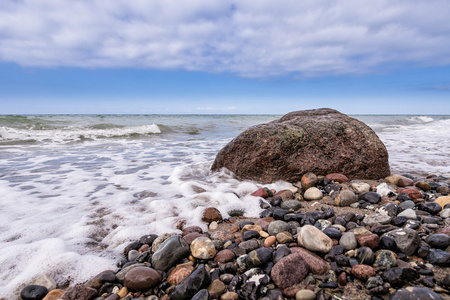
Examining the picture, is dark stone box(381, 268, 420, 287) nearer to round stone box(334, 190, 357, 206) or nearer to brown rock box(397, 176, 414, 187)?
round stone box(334, 190, 357, 206)

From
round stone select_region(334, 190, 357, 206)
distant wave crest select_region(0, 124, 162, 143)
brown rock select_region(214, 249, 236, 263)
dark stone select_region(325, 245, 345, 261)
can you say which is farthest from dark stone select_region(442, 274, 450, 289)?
distant wave crest select_region(0, 124, 162, 143)

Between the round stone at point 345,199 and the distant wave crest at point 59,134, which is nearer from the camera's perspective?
the round stone at point 345,199

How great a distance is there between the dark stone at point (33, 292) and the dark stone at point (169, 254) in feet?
2.30

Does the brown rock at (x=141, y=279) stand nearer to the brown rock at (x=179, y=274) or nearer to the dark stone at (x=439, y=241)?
the brown rock at (x=179, y=274)

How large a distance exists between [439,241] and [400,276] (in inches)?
22.6

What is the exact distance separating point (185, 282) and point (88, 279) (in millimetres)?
771

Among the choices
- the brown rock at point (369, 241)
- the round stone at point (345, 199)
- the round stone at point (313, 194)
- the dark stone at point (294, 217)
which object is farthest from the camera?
the round stone at point (313, 194)

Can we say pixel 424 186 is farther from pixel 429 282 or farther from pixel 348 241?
pixel 429 282

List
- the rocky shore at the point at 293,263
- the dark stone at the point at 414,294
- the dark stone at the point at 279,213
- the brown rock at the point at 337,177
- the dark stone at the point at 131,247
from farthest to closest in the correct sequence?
the brown rock at the point at 337,177 < the dark stone at the point at 279,213 < the dark stone at the point at 131,247 < the rocky shore at the point at 293,263 < the dark stone at the point at 414,294

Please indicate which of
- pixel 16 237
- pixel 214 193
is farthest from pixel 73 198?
pixel 214 193

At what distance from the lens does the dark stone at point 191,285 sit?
1.52 m

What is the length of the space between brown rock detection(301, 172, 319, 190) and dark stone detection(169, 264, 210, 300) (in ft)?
Result: 7.71

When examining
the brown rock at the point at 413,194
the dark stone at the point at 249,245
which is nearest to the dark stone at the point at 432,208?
the brown rock at the point at 413,194

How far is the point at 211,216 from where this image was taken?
8.72 feet
